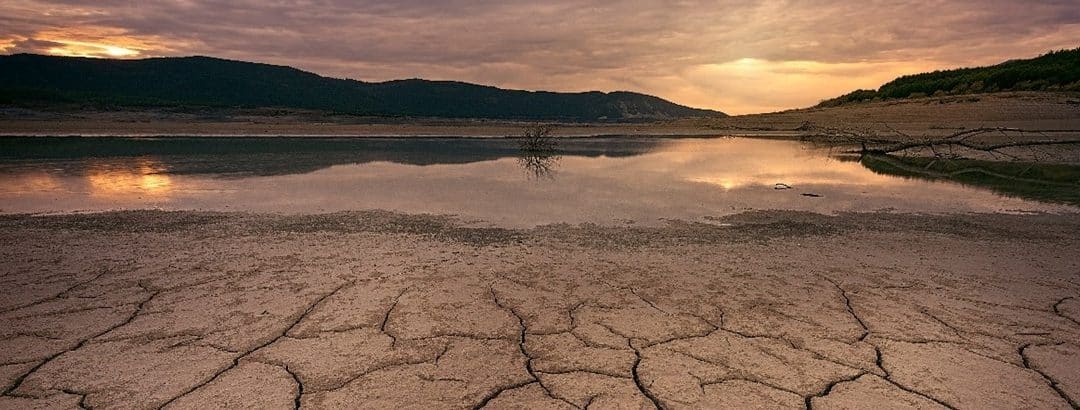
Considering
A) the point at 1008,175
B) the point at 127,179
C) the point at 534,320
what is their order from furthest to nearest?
the point at 1008,175 → the point at 127,179 → the point at 534,320

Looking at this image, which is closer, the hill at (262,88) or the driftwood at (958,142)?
the driftwood at (958,142)

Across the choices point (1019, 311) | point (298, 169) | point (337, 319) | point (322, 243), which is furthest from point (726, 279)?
point (298, 169)

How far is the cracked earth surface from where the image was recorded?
7.83ft

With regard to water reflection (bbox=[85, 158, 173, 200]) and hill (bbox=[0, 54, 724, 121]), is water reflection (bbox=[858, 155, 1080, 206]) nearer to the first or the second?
water reflection (bbox=[85, 158, 173, 200])

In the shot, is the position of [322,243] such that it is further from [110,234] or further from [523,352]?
[523,352]

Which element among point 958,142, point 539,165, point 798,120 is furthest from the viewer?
point 798,120

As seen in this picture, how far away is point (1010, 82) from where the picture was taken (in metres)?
26.4

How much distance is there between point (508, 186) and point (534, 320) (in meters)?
5.79

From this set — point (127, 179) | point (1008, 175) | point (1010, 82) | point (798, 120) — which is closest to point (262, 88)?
point (798, 120)

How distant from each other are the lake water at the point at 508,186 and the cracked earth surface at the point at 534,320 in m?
1.49

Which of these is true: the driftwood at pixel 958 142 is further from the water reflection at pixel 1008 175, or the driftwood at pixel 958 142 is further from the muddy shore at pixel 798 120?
the muddy shore at pixel 798 120

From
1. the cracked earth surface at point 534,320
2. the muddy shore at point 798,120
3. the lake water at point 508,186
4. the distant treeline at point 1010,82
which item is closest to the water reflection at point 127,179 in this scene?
the lake water at point 508,186

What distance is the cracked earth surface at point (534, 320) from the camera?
7.83 feet

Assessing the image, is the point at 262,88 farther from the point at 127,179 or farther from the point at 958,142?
the point at 958,142
